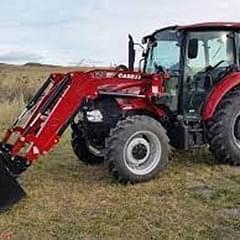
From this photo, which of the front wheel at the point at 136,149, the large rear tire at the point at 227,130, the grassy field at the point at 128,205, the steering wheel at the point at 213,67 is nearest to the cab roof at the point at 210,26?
the steering wheel at the point at 213,67

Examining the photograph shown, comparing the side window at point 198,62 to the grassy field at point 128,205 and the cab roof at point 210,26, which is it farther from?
the grassy field at point 128,205

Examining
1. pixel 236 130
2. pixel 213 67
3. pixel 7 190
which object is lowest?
pixel 7 190

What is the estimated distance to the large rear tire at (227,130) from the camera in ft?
28.4

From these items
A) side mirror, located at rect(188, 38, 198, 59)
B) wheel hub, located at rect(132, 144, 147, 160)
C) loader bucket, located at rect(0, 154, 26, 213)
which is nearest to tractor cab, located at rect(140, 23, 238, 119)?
side mirror, located at rect(188, 38, 198, 59)

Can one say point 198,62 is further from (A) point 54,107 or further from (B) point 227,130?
(A) point 54,107

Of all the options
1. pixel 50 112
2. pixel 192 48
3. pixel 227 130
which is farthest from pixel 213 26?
pixel 50 112

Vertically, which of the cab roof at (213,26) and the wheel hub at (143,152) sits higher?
the cab roof at (213,26)

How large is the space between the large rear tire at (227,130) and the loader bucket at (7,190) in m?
3.04

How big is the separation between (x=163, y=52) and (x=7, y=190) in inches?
139

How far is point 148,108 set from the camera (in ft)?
28.2

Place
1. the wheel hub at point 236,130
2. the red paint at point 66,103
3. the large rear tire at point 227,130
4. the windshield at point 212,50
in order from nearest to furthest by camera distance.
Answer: the red paint at point 66,103 → the large rear tire at point 227,130 → the wheel hub at point 236,130 → the windshield at point 212,50

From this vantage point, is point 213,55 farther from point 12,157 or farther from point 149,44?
point 12,157

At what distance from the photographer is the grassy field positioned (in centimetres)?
602

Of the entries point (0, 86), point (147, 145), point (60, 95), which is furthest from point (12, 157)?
point (0, 86)
